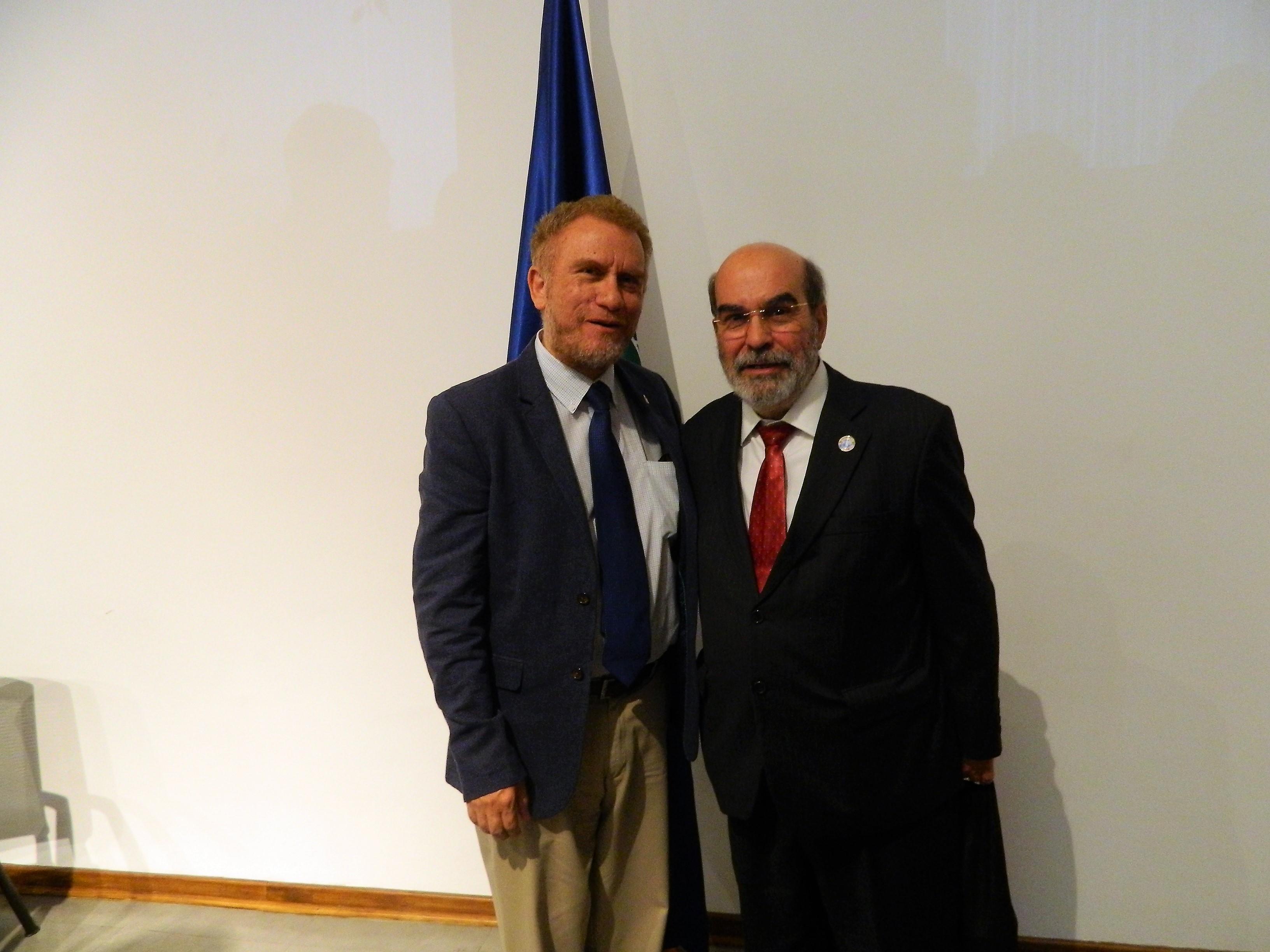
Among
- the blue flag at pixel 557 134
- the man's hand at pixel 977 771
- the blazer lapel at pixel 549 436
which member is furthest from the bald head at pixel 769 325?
the man's hand at pixel 977 771

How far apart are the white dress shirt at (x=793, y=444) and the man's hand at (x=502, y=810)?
26.6 inches

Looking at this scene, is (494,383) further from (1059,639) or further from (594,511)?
(1059,639)

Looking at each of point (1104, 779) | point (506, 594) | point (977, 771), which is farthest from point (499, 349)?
point (1104, 779)

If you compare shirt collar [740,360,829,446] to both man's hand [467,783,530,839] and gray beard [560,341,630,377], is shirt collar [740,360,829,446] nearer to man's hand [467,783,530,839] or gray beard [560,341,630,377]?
gray beard [560,341,630,377]

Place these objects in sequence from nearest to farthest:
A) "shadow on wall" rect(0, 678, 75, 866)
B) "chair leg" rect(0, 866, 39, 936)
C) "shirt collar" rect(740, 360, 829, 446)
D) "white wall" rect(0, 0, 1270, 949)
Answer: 1. "shirt collar" rect(740, 360, 829, 446)
2. "white wall" rect(0, 0, 1270, 949)
3. "chair leg" rect(0, 866, 39, 936)
4. "shadow on wall" rect(0, 678, 75, 866)

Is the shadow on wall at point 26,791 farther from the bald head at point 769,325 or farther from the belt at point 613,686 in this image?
the bald head at point 769,325

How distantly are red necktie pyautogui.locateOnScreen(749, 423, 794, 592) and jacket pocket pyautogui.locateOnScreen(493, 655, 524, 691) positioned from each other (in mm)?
478

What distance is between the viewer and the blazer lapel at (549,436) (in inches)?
66.9

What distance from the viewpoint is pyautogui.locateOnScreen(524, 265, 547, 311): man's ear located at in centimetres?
180

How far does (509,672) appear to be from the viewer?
1.70 meters

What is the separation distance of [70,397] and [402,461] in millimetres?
1094

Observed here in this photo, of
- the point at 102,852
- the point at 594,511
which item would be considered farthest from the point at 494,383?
the point at 102,852

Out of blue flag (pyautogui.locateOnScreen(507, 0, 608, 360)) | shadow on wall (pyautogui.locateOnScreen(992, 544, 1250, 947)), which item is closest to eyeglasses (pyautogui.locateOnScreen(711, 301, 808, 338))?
blue flag (pyautogui.locateOnScreen(507, 0, 608, 360))

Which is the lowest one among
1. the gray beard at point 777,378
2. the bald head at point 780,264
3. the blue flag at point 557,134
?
the gray beard at point 777,378
